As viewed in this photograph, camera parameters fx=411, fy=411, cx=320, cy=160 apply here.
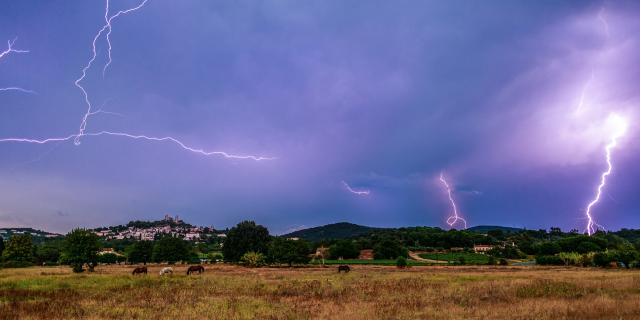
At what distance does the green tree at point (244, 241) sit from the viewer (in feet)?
328

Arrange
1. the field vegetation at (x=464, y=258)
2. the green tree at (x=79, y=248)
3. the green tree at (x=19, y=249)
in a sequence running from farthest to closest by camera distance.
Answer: the field vegetation at (x=464, y=258) < the green tree at (x=19, y=249) < the green tree at (x=79, y=248)

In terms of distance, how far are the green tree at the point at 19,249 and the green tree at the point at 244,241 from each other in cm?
4224

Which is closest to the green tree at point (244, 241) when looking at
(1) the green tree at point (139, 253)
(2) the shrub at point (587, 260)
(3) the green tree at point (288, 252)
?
(3) the green tree at point (288, 252)

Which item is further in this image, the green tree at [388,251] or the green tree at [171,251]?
the green tree at [388,251]

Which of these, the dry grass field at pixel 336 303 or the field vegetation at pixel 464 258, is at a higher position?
the field vegetation at pixel 464 258

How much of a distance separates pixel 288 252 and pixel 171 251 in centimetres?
3489

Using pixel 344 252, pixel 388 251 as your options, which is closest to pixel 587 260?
pixel 388 251

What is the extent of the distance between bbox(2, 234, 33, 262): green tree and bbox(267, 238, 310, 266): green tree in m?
53.5

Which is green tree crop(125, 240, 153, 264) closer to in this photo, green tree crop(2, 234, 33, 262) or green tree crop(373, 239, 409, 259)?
green tree crop(2, 234, 33, 262)

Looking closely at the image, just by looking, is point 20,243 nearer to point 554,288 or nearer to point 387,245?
point 387,245

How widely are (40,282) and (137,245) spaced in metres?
83.1

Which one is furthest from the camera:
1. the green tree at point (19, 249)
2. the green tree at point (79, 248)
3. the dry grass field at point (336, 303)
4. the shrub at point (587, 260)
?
the green tree at point (19, 249)

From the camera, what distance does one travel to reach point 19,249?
3477 inches

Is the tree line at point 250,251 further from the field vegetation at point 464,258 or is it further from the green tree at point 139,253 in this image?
the field vegetation at point 464,258
